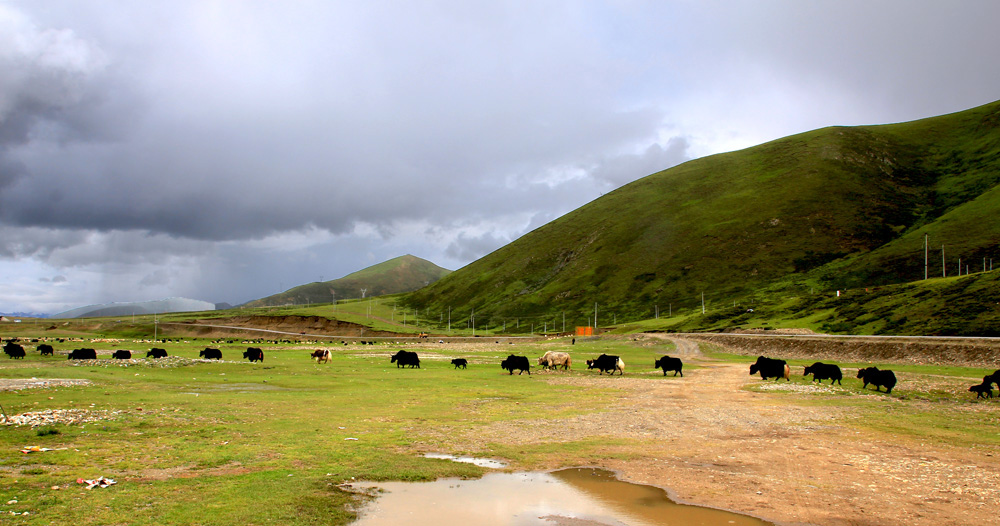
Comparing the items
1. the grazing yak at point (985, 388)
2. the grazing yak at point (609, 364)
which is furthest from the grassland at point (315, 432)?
the grazing yak at point (609, 364)

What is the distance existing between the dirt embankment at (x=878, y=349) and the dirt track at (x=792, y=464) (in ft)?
89.6

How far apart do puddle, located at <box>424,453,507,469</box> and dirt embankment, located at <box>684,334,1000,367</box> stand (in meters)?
47.1

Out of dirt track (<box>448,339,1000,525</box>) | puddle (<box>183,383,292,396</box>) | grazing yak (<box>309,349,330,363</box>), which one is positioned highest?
dirt track (<box>448,339,1000,525</box>)

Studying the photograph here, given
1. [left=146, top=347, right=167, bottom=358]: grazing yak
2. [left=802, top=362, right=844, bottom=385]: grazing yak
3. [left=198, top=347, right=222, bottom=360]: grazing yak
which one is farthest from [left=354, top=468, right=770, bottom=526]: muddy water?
[left=146, top=347, right=167, bottom=358]: grazing yak

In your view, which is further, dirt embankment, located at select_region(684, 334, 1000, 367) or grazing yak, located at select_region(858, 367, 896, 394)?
dirt embankment, located at select_region(684, 334, 1000, 367)

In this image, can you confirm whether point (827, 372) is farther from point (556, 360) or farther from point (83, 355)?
point (83, 355)

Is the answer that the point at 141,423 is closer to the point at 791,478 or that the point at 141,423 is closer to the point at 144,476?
the point at 144,476

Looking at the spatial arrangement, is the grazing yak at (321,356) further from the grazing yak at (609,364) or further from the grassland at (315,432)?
the grazing yak at (609,364)

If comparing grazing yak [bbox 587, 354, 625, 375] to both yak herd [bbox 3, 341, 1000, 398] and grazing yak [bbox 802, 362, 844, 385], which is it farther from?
grazing yak [bbox 802, 362, 844, 385]

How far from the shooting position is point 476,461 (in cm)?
1498

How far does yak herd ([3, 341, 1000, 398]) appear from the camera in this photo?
31239mm

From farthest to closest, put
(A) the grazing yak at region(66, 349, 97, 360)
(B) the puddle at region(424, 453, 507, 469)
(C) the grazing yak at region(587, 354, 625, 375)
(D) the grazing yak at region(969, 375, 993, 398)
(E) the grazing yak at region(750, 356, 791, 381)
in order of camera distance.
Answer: (A) the grazing yak at region(66, 349, 97, 360), (C) the grazing yak at region(587, 354, 625, 375), (E) the grazing yak at region(750, 356, 791, 381), (D) the grazing yak at region(969, 375, 993, 398), (B) the puddle at region(424, 453, 507, 469)

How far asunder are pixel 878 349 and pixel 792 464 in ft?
165

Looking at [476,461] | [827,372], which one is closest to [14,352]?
[476,461]
